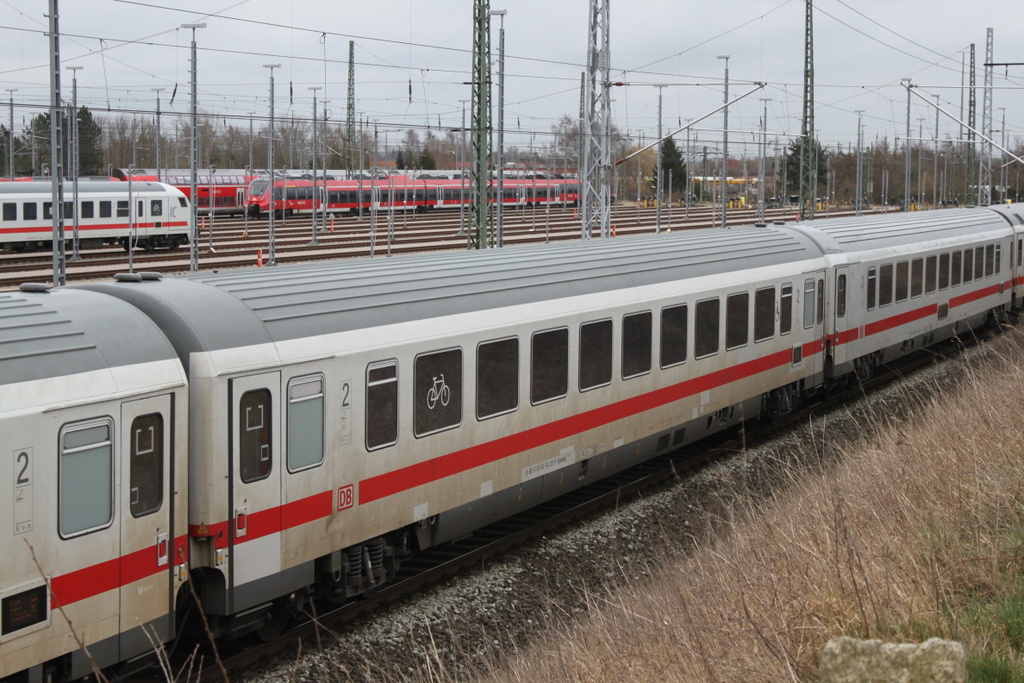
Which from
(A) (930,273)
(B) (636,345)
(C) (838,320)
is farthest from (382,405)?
(A) (930,273)

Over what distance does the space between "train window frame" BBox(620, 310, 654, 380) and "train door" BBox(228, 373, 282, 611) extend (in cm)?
507

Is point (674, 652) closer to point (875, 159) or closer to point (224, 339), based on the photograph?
point (224, 339)

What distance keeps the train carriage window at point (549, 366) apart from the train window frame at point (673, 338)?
202 centimetres

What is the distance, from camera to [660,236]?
1567cm

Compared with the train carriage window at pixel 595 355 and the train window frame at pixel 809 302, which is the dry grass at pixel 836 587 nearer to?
the train carriage window at pixel 595 355

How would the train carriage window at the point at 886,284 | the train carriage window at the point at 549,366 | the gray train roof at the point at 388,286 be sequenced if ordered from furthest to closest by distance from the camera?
the train carriage window at the point at 886,284
the train carriage window at the point at 549,366
the gray train roof at the point at 388,286

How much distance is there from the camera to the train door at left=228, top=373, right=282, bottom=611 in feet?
24.9

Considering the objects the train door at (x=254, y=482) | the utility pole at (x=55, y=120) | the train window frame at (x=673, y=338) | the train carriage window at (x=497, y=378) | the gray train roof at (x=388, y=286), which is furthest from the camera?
the utility pole at (x=55, y=120)

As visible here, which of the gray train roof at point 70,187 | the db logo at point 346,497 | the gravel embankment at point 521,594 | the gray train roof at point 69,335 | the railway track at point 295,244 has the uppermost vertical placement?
the gray train roof at point 70,187

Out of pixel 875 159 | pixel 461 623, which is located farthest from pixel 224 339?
pixel 875 159

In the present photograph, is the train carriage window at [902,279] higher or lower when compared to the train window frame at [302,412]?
higher

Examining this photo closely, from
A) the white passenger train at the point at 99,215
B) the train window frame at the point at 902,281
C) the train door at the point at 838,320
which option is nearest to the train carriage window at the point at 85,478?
the train door at the point at 838,320

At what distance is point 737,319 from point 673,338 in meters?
1.84

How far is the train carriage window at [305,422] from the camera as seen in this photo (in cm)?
802
